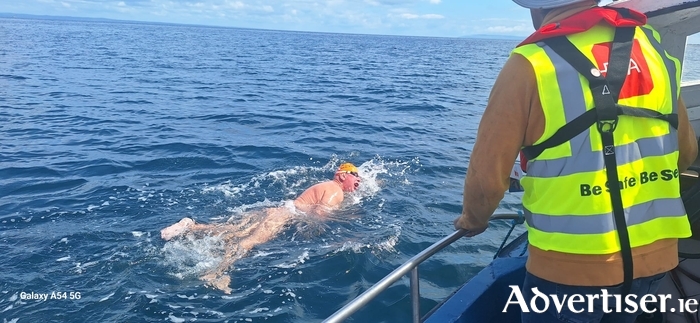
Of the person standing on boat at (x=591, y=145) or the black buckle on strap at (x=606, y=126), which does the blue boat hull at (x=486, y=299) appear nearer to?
the person standing on boat at (x=591, y=145)

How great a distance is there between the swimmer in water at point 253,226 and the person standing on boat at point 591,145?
4621 mm

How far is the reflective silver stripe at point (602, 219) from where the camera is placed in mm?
2029

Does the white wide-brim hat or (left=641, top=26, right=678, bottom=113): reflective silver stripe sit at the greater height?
the white wide-brim hat

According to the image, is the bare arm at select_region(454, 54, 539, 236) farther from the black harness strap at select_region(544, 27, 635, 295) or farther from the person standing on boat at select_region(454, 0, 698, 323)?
the black harness strap at select_region(544, 27, 635, 295)

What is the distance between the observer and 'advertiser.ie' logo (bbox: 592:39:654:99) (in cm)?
198

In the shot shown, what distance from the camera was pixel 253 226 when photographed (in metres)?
7.39

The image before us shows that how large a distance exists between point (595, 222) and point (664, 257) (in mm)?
461

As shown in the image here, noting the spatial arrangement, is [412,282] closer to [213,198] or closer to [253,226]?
[253,226]

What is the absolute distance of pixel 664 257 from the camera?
2.19m

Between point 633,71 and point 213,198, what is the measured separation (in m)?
7.90

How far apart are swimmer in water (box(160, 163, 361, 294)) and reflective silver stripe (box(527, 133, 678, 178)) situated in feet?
15.5
